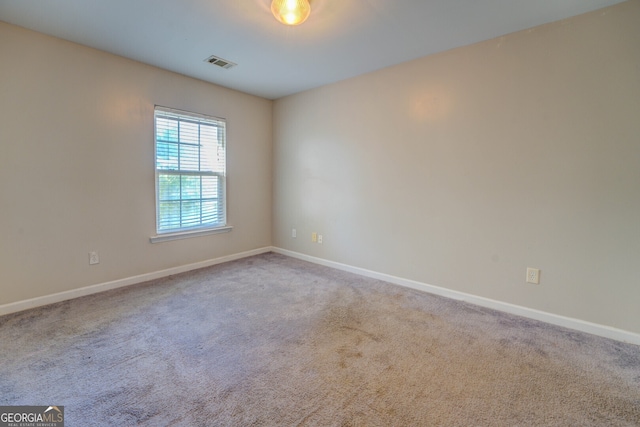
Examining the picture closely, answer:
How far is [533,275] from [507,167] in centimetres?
96

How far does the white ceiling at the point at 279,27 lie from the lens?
207 cm

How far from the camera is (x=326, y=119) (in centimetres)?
376

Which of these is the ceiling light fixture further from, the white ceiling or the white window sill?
the white window sill

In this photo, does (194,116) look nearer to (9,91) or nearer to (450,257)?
(9,91)

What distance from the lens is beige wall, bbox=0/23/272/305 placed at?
2.39 m

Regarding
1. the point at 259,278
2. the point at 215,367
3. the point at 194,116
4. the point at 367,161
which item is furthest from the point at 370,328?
the point at 194,116

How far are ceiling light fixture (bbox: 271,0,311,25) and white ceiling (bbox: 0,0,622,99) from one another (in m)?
0.09

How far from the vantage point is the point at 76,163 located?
270 centimetres

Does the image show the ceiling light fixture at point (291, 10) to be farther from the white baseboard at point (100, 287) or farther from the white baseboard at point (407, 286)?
the white baseboard at point (100, 287)

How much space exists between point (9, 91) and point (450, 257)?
4221mm
